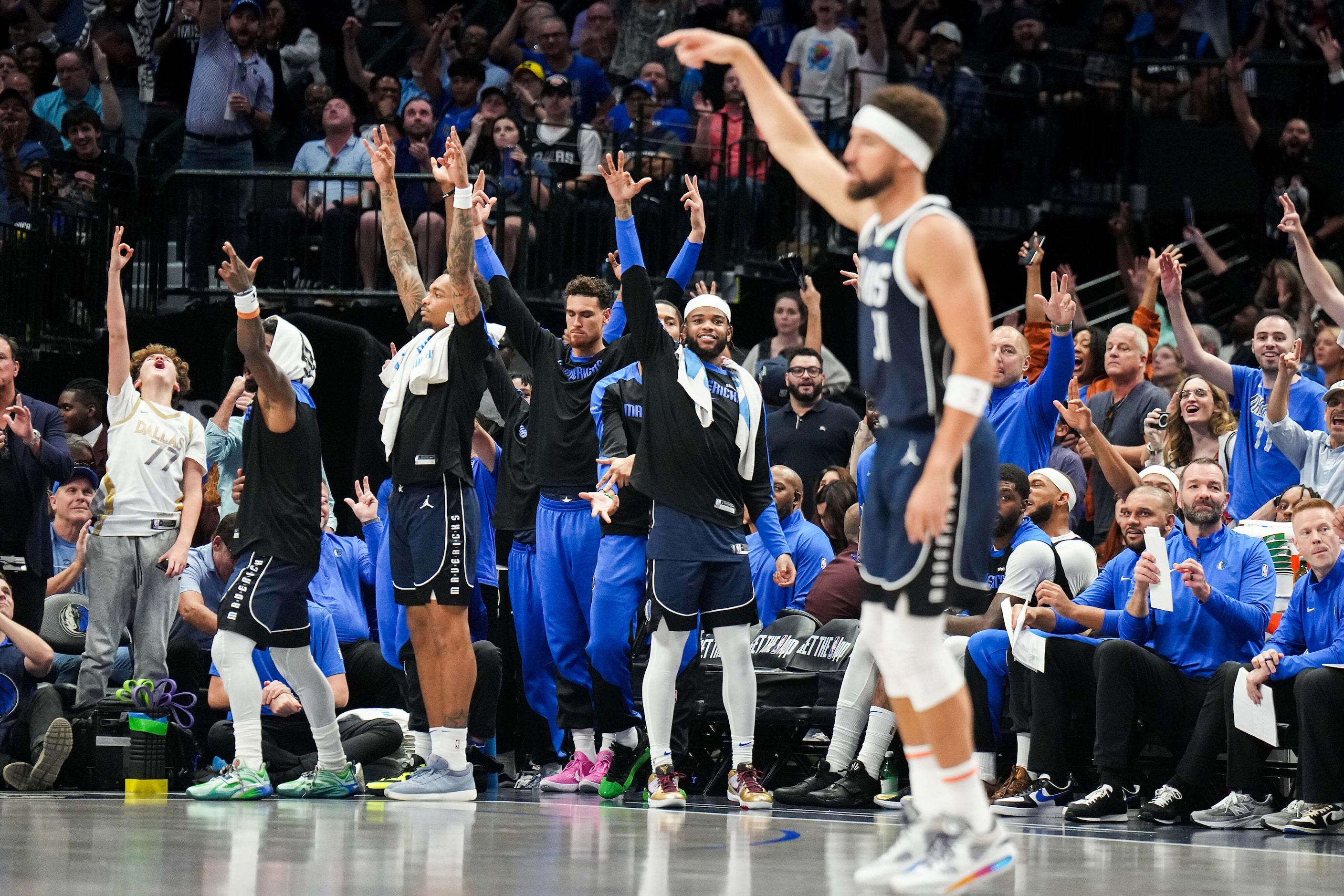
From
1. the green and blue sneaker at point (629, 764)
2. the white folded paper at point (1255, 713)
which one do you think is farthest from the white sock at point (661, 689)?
the white folded paper at point (1255, 713)

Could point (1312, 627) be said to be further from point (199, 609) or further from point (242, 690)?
point (199, 609)

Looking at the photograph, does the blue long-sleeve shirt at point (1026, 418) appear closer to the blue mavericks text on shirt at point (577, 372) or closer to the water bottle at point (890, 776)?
the water bottle at point (890, 776)

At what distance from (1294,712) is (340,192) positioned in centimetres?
772

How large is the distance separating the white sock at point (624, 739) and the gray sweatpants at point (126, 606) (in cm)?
245

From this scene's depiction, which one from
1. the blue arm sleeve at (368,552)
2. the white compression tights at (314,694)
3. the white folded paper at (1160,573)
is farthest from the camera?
the blue arm sleeve at (368,552)

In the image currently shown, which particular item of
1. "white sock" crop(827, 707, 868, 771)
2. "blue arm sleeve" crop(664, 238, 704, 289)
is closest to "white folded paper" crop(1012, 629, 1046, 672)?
"white sock" crop(827, 707, 868, 771)

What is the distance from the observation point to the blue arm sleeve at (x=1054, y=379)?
25.7 feet

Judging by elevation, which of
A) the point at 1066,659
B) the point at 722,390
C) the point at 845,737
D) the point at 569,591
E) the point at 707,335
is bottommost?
the point at 845,737

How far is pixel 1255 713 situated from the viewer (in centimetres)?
696

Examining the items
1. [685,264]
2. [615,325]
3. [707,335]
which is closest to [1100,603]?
[707,335]

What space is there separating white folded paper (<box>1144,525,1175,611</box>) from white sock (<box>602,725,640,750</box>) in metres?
2.58

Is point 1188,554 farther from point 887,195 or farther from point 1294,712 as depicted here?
point 887,195

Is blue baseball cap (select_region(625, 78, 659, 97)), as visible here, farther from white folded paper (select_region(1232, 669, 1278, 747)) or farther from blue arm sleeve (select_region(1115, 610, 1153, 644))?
white folded paper (select_region(1232, 669, 1278, 747))

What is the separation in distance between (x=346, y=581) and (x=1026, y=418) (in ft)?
12.0
